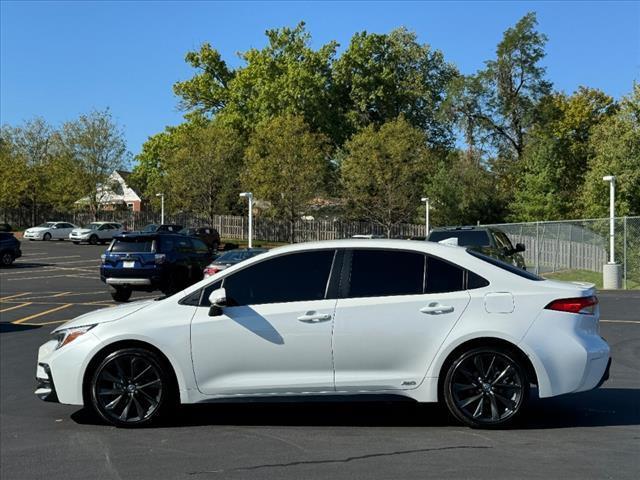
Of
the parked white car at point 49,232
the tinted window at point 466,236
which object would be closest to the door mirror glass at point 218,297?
the tinted window at point 466,236

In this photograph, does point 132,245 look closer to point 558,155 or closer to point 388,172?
point 388,172

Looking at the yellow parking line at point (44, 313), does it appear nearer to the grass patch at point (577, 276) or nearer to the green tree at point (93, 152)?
the grass patch at point (577, 276)

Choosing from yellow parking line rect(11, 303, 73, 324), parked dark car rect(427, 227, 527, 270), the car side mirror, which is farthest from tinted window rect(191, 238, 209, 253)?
the car side mirror

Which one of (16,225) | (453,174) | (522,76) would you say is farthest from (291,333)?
(16,225)

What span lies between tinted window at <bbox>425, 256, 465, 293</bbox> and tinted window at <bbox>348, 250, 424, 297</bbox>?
0.07 m

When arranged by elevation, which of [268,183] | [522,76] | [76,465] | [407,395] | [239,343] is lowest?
[76,465]

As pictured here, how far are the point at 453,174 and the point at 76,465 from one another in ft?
145

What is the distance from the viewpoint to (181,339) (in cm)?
612

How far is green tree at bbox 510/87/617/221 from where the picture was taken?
46906 millimetres

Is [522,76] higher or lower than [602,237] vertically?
higher

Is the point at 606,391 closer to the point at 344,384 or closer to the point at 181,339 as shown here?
the point at 344,384

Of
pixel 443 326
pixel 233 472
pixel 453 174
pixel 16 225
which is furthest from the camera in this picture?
pixel 16 225

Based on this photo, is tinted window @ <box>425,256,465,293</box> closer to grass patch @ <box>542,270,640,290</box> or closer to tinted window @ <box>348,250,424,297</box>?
tinted window @ <box>348,250,424,297</box>

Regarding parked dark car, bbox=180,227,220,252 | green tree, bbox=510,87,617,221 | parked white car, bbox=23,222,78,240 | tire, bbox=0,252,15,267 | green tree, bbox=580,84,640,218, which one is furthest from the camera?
parked white car, bbox=23,222,78,240
